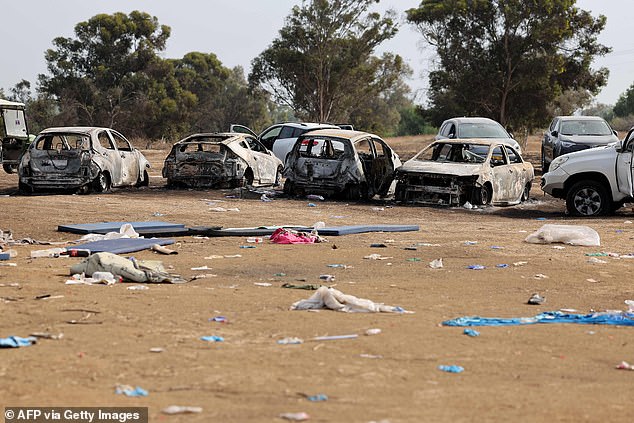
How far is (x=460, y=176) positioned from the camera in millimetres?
19969

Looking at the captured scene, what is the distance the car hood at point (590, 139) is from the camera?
26.6 m

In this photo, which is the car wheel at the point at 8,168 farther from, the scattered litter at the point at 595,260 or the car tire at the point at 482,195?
the scattered litter at the point at 595,260

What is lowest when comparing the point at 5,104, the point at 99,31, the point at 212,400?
the point at 212,400

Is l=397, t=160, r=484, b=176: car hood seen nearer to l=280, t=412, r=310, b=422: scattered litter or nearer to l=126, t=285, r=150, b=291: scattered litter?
l=126, t=285, r=150, b=291: scattered litter

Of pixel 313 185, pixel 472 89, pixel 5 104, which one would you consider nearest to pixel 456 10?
pixel 472 89

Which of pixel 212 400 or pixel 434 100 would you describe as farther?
pixel 434 100

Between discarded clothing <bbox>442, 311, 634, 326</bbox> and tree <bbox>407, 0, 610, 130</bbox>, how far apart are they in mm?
41410

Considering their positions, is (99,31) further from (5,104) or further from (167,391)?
(167,391)

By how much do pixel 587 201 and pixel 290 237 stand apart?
7.30 meters

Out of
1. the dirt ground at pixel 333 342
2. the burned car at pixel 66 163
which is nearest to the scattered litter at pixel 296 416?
the dirt ground at pixel 333 342

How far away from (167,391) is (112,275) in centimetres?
456

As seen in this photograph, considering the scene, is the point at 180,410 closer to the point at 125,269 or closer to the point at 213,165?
the point at 125,269

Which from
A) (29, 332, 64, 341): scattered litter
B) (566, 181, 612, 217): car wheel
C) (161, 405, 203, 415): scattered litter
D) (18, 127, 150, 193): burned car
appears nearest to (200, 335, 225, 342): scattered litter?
(29, 332, 64, 341): scattered litter

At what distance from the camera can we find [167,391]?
18.9 ft
